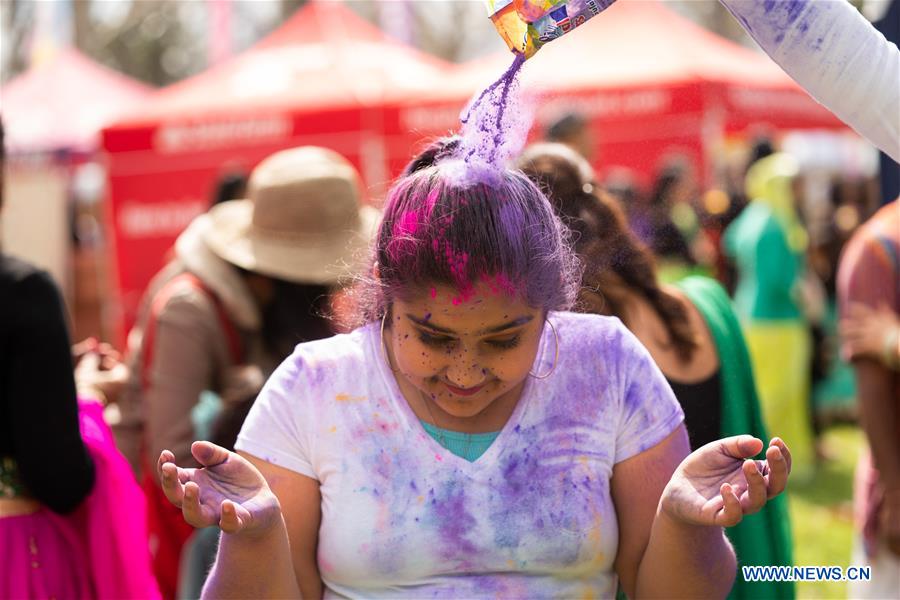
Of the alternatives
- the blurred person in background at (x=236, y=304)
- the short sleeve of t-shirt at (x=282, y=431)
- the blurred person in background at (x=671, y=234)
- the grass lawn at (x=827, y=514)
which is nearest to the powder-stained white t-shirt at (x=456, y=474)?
the short sleeve of t-shirt at (x=282, y=431)

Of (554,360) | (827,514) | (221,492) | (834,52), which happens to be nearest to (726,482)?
(554,360)

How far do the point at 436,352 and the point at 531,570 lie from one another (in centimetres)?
40

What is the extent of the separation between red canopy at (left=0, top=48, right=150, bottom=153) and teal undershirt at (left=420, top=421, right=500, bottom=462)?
961cm

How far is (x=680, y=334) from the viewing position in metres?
2.60

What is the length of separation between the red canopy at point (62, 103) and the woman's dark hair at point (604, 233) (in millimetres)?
8956

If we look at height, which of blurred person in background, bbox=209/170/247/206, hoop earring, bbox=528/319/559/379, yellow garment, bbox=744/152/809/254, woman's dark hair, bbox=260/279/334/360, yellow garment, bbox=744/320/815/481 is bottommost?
yellow garment, bbox=744/320/815/481

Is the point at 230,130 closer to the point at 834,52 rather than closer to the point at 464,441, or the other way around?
the point at 464,441

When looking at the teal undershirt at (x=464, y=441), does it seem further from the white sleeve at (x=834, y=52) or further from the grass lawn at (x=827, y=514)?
the grass lawn at (x=827, y=514)

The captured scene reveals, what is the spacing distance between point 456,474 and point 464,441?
0.21 ft

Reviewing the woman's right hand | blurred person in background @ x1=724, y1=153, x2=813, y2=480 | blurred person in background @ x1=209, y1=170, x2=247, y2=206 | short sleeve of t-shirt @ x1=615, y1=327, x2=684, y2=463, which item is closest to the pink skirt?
the woman's right hand

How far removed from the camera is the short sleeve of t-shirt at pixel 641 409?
6.32 ft

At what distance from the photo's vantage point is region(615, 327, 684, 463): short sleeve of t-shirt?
193 centimetres

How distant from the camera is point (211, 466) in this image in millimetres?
1722

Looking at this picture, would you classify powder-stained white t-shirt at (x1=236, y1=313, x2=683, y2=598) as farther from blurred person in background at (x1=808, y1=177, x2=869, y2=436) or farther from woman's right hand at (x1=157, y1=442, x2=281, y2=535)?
blurred person in background at (x1=808, y1=177, x2=869, y2=436)
